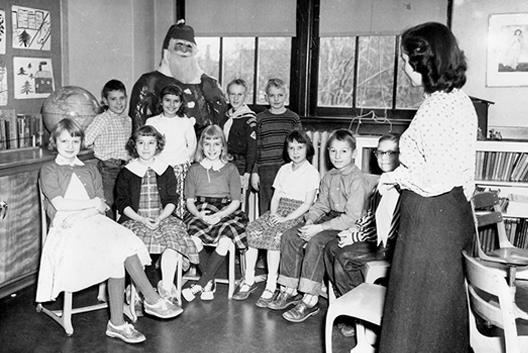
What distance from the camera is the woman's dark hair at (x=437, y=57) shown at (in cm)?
233

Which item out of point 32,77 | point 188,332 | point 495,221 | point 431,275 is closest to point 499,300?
point 431,275

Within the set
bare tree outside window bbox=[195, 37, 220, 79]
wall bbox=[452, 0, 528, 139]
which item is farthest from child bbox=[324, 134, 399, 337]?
bare tree outside window bbox=[195, 37, 220, 79]

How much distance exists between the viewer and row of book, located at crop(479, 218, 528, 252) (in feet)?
15.1

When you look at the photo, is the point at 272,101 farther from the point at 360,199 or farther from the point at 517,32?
the point at 517,32

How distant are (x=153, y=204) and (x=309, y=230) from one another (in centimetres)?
95

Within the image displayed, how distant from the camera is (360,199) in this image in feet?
12.3

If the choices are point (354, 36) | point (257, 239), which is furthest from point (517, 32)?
point (257, 239)

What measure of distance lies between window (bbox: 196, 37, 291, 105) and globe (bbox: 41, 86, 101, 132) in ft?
5.14

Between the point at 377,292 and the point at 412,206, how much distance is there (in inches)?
22.8

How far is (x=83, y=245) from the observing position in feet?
11.0

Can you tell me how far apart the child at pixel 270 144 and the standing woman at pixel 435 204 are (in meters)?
2.16

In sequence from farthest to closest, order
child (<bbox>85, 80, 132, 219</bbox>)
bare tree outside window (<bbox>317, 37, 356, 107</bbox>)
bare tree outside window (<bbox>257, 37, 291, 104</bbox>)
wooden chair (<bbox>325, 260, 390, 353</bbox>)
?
bare tree outside window (<bbox>257, 37, 291, 104</bbox>)
bare tree outside window (<bbox>317, 37, 356, 107</bbox>)
child (<bbox>85, 80, 132, 219</bbox>)
wooden chair (<bbox>325, 260, 390, 353</bbox>)

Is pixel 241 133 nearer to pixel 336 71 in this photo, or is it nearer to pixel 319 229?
pixel 319 229

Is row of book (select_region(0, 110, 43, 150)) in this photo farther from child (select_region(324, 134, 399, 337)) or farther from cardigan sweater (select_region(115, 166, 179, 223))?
child (select_region(324, 134, 399, 337))
